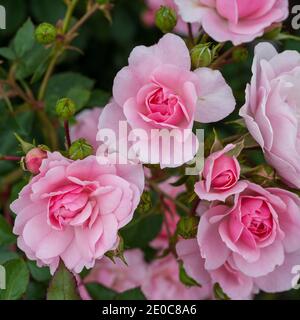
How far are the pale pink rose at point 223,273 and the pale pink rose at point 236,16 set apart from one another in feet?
1.19

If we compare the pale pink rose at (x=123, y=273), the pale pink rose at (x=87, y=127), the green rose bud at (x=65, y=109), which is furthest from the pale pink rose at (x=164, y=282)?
the green rose bud at (x=65, y=109)

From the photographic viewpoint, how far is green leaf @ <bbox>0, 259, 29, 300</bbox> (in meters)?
1.22

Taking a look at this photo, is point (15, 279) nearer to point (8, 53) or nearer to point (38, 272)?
point (38, 272)

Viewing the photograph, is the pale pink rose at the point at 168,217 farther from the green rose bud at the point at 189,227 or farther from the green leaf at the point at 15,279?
the green leaf at the point at 15,279

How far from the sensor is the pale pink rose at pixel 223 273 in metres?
1.24

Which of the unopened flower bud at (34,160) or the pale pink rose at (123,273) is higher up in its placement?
the unopened flower bud at (34,160)

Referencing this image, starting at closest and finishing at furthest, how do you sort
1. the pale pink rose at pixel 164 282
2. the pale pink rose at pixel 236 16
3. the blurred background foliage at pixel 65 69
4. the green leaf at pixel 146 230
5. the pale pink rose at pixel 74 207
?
the pale pink rose at pixel 74 207
the pale pink rose at pixel 236 16
the blurred background foliage at pixel 65 69
the green leaf at pixel 146 230
the pale pink rose at pixel 164 282

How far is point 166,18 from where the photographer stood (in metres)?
1.29

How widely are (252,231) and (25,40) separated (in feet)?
2.11

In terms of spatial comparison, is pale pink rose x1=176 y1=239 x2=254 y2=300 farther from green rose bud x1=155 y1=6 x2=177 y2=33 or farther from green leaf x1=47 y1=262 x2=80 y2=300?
green rose bud x1=155 y1=6 x2=177 y2=33

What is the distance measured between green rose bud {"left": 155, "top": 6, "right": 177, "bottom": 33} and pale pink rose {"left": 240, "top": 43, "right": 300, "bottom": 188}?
0.19 metres

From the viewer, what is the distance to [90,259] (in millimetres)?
1088

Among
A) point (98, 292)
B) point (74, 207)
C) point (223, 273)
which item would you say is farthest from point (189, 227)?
point (98, 292)

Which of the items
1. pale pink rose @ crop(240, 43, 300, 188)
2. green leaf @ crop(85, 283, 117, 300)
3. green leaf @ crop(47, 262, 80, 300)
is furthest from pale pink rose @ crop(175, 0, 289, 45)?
green leaf @ crop(85, 283, 117, 300)
